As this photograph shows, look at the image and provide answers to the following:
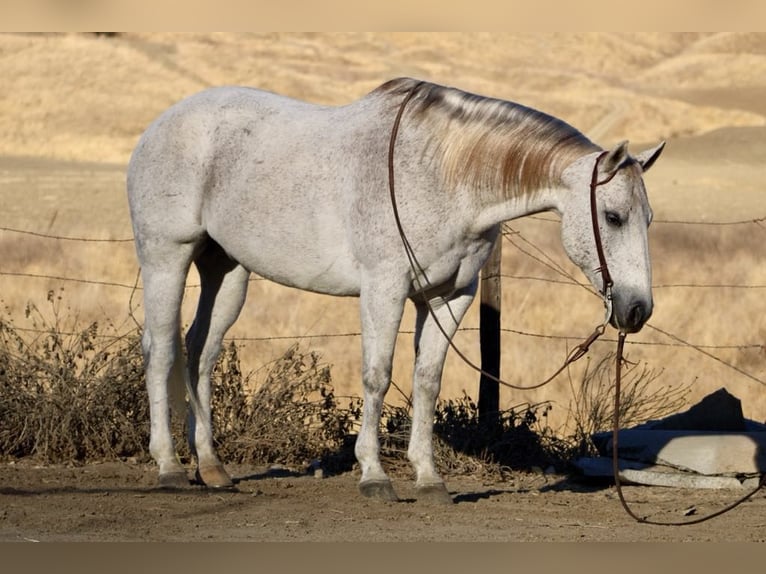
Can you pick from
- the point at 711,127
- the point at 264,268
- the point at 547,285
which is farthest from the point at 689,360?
the point at 711,127

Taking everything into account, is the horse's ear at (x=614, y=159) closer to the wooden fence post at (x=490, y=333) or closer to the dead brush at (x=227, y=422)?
the dead brush at (x=227, y=422)

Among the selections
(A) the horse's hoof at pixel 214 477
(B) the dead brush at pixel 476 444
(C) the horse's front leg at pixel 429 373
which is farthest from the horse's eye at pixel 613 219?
(A) the horse's hoof at pixel 214 477

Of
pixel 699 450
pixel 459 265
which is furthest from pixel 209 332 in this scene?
pixel 699 450

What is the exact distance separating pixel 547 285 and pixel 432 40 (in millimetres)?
24931

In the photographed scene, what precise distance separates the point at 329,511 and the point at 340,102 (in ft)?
85.3

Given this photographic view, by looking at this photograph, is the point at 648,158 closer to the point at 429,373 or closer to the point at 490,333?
the point at 429,373

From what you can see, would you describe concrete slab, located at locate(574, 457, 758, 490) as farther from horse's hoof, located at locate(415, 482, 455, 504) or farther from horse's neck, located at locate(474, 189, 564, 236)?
horse's neck, located at locate(474, 189, 564, 236)

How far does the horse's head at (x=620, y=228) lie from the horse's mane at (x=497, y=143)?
233 millimetres

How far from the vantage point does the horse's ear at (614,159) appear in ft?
21.3

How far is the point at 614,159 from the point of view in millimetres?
6547

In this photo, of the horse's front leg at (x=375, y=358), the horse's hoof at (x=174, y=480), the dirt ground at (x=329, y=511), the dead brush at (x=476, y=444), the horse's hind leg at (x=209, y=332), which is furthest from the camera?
the dead brush at (x=476, y=444)

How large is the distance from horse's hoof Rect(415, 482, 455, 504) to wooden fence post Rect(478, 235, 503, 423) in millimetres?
1920

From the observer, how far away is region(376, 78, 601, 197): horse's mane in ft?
22.7

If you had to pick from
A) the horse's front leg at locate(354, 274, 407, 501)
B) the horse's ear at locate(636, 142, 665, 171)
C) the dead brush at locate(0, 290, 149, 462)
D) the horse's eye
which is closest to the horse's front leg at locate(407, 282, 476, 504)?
the horse's front leg at locate(354, 274, 407, 501)
